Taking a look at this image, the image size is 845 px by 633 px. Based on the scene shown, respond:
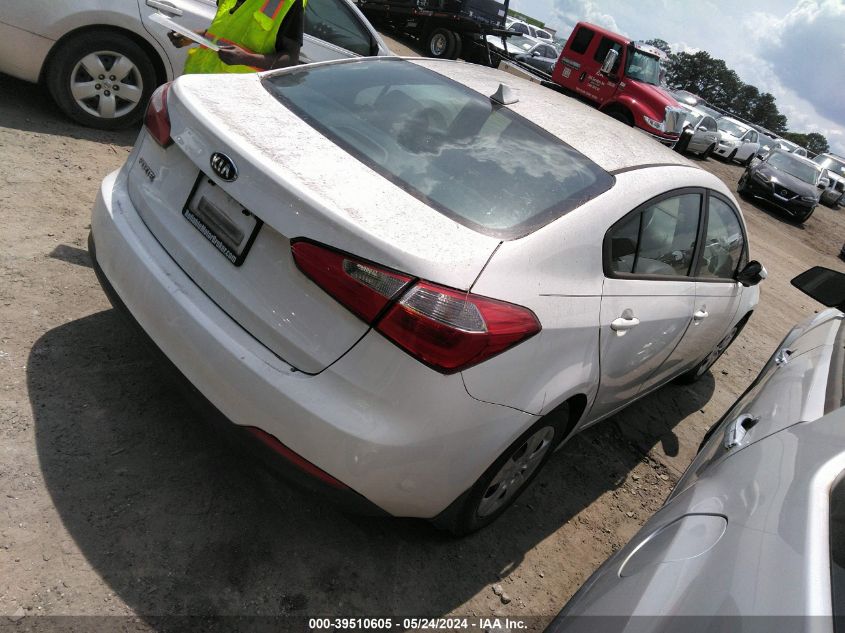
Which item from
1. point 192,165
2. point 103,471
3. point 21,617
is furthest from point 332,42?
point 21,617

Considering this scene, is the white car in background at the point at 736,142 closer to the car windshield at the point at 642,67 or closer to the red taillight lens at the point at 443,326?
the car windshield at the point at 642,67

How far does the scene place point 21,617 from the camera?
1.96 m

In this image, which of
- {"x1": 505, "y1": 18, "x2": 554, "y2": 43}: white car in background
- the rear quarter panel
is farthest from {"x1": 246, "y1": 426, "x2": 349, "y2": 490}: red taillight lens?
{"x1": 505, "y1": 18, "x2": 554, "y2": 43}: white car in background

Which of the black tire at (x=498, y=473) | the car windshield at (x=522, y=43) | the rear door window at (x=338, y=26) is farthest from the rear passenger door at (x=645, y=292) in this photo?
the car windshield at (x=522, y=43)

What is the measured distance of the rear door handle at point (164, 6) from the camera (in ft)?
16.0

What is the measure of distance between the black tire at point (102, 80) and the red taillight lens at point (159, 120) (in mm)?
2677

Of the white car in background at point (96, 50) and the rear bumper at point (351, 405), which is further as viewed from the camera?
the white car in background at point (96, 50)

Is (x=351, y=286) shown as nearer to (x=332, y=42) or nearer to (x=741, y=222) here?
(x=741, y=222)

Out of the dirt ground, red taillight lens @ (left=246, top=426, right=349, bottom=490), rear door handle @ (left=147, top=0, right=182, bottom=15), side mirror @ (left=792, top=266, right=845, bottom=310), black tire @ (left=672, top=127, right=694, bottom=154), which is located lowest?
the dirt ground

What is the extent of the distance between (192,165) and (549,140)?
4.62ft

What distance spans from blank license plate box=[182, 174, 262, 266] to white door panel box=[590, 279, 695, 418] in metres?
1.32

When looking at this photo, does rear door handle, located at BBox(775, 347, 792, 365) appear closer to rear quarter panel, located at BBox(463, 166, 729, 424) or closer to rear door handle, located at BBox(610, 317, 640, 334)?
rear door handle, located at BBox(610, 317, 640, 334)

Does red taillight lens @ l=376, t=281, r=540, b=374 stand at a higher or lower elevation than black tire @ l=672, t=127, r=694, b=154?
lower

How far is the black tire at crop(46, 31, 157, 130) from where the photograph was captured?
4855 mm
